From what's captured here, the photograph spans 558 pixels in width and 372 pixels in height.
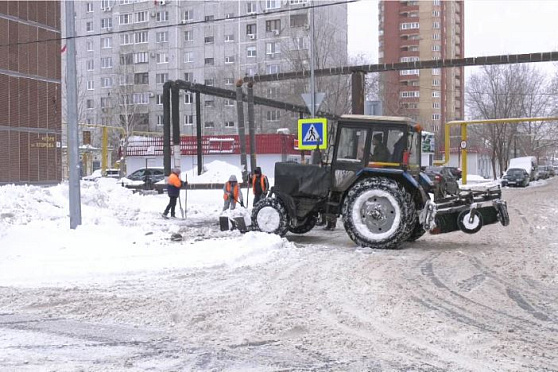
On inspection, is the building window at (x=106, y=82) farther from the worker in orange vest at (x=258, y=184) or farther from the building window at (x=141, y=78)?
the worker in orange vest at (x=258, y=184)

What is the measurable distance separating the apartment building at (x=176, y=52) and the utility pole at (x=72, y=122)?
167 ft

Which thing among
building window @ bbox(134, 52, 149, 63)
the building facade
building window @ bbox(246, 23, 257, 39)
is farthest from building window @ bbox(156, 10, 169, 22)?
the building facade

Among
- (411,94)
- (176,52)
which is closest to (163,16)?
(176,52)

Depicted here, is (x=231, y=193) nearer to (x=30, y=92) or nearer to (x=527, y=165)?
(x=30, y=92)

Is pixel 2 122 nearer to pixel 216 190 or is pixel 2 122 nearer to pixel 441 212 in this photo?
pixel 216 190

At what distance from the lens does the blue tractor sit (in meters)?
12.2

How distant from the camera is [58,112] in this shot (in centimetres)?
2434

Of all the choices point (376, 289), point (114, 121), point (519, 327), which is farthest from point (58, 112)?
point (114, 121)

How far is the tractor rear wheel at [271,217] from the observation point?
42.8ft

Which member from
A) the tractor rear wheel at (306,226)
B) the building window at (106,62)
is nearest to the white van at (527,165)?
the tractor rear wheel at (306,226)

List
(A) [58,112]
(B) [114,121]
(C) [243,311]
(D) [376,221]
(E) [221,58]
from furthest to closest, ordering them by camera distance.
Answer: (E) [221,58]
(B) [114,121]
(A) [58,112]
(D) [376,221]
(C) [243,311]

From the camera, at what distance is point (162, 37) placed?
73812mm

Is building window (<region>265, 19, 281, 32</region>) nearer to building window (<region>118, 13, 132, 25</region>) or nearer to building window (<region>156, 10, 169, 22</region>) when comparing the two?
building window (<region>156, 10, 169, 22</region>)

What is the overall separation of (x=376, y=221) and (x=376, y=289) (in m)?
4.02
